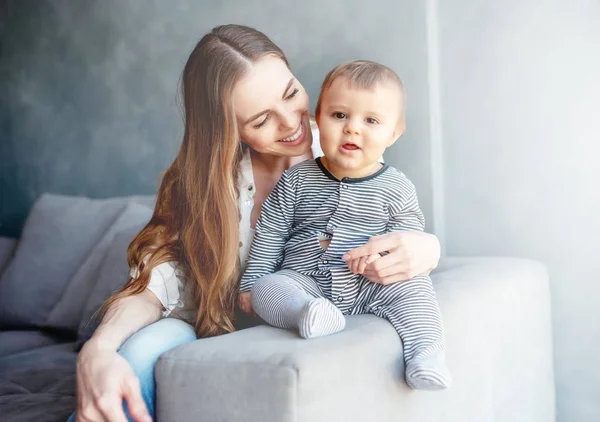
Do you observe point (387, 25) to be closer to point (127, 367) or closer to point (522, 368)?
point (522, 368)

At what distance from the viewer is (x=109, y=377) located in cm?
113

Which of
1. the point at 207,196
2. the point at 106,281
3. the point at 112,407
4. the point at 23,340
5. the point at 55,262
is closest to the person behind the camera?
the point at 112,407

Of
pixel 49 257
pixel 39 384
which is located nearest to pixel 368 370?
pixel 39 384

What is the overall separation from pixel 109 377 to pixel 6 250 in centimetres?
173

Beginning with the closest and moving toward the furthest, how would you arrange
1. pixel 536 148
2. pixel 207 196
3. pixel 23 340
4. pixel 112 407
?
pixel 112 407
pixel 207 196
pixel 536 148
pixel 23 340

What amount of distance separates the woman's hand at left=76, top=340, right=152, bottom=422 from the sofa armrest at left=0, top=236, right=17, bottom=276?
1.60 m

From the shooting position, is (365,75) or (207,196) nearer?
(365,75)

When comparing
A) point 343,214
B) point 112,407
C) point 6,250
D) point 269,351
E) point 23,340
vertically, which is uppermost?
point 343,214

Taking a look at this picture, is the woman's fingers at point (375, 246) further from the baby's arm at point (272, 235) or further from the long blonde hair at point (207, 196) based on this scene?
the long blonde hair at point (207, 196)

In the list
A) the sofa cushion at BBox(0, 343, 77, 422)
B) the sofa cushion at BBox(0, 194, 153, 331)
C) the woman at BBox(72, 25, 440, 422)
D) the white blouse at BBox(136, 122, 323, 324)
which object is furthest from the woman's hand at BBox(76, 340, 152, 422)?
the sofa cushion at BBox(0, 194, 153, 331)

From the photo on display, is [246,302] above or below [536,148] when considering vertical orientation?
below

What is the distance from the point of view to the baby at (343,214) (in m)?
1.21

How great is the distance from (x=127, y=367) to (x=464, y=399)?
60cm

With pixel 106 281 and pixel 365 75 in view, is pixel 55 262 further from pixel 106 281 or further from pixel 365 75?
pixel 365 75
